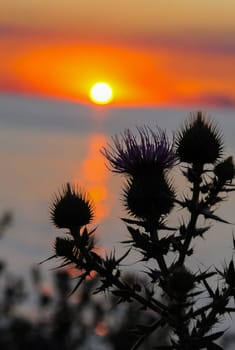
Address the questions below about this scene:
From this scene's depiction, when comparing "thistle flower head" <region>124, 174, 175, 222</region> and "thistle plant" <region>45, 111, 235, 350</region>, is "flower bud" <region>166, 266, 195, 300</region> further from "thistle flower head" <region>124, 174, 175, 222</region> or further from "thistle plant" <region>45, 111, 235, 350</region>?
"thistle flower head" <region>124, 174, 175, 222</region>

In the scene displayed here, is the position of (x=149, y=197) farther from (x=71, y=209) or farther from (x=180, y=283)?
(x=180, y=283)

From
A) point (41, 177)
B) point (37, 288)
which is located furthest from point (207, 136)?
point (41, 177)

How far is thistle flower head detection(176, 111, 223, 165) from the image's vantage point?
5.37 m

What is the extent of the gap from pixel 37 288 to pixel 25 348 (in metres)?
1.69

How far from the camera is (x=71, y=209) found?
5.39m

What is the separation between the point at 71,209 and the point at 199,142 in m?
0.76

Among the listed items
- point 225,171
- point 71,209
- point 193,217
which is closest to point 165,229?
point 193,217

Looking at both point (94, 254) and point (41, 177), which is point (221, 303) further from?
point (41, 177)

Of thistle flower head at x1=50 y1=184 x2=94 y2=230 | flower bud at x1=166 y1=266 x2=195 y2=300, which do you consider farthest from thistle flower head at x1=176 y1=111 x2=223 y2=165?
flower bud at x1=166 y1=266 x2=195 y2=300

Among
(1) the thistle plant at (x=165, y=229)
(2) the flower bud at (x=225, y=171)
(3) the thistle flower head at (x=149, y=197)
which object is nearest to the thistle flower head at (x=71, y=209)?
(1) the thistle plant at (x=165, y=229)

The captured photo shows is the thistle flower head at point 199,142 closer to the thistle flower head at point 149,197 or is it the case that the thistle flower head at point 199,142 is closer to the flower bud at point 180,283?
the thistle flower head at point 149,197

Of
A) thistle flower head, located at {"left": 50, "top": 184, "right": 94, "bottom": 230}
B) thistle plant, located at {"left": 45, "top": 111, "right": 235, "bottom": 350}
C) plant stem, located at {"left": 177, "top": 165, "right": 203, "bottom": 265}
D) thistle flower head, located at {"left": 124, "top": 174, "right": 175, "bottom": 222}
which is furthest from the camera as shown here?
thistle flower head, located at {"left": 50, "top": 184, "right": 94, "bottom": 230}

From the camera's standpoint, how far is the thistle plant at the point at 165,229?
4.34m

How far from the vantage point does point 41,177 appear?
35.0m
